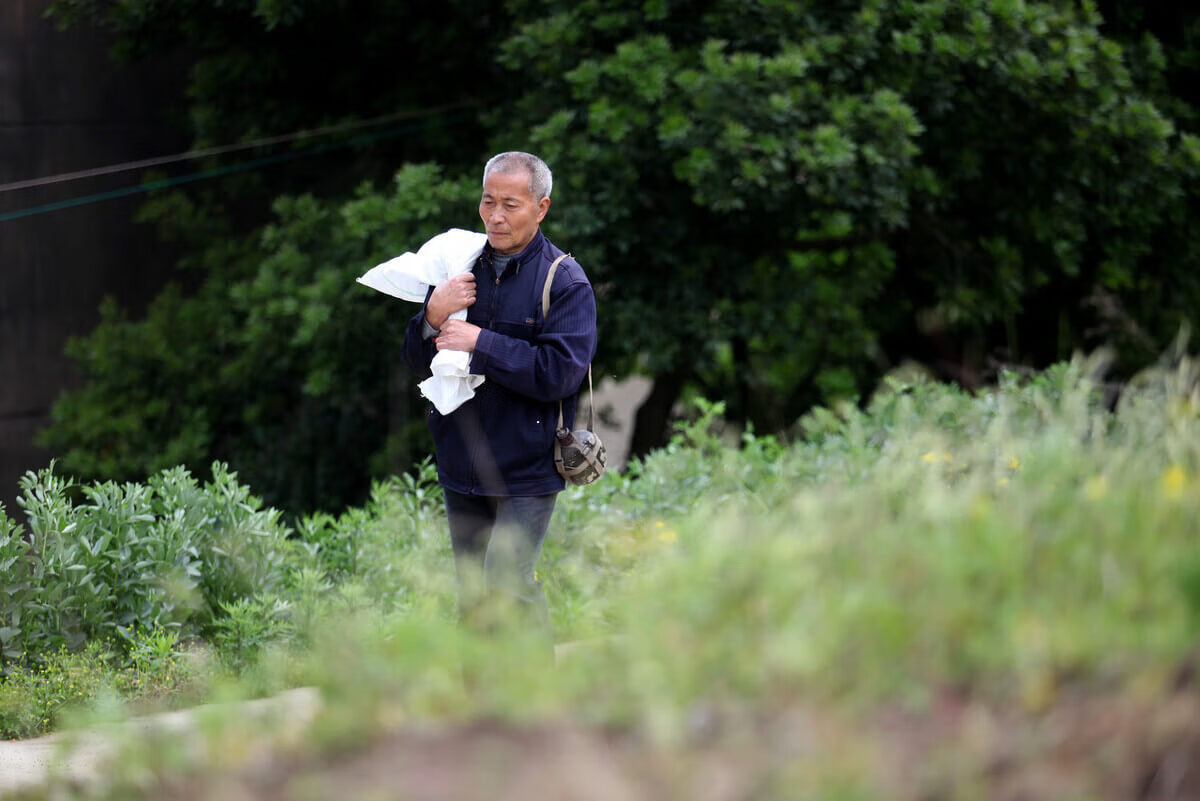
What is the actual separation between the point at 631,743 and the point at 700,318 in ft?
21.9

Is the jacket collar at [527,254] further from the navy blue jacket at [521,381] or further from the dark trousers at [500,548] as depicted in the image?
the dark trousers at [500,548]

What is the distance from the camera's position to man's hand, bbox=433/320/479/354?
3.73 meters

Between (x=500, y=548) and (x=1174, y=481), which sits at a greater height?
(x=1174, y=481)

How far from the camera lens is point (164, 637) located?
470 cm

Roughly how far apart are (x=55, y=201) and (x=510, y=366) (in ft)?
25.0

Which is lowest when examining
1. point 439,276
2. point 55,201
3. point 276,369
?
point 276,369

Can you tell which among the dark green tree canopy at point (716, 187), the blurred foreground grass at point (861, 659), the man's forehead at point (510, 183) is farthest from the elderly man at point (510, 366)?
the dark green tree canopy at point (716, 187)

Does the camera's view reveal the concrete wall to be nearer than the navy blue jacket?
No

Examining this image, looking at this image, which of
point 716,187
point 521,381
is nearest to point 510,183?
point 521,381

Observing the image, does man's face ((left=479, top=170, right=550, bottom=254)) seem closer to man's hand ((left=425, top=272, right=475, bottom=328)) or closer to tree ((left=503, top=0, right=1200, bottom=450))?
man's hand ((left=425, top=272, right=475, bottom=328))

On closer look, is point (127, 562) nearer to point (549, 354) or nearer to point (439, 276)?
point (439, 276)

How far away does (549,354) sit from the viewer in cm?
377

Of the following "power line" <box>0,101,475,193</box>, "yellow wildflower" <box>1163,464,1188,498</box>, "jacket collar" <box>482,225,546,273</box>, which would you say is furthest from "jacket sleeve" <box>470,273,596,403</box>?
"power line" <box>0,101,475,193</box>

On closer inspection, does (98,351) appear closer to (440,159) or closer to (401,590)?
(440,159)
